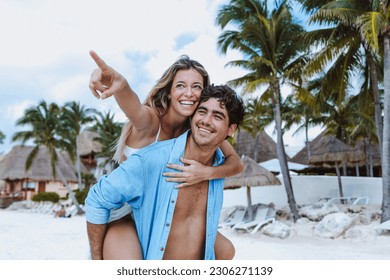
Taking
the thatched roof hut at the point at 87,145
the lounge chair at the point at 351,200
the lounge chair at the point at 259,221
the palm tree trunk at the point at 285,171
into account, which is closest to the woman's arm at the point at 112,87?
the lounge chair at the point at 259,221

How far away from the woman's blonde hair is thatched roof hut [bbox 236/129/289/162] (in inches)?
874

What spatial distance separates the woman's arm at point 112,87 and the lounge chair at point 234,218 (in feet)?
33.7

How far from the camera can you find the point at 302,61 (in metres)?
13.4

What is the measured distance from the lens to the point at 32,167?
29.8 m

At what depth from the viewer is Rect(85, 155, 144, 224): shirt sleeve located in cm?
186

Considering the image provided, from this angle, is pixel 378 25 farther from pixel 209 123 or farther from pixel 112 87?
pixel 112 87

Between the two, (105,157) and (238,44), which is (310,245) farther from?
(105,157)

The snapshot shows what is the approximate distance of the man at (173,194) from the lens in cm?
191

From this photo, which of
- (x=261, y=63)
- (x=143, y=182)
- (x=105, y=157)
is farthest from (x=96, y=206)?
(x=105, y=157)

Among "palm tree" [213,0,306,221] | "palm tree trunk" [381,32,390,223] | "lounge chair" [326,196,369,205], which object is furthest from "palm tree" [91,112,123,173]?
"palm tree trunk" [381,32,390,223]

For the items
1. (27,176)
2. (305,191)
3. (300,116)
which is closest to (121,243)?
(305,191)

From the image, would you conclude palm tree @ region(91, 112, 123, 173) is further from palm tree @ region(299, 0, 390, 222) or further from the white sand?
palm tree @ region(299, 0, 390, 222)

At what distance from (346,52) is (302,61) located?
194 cm
